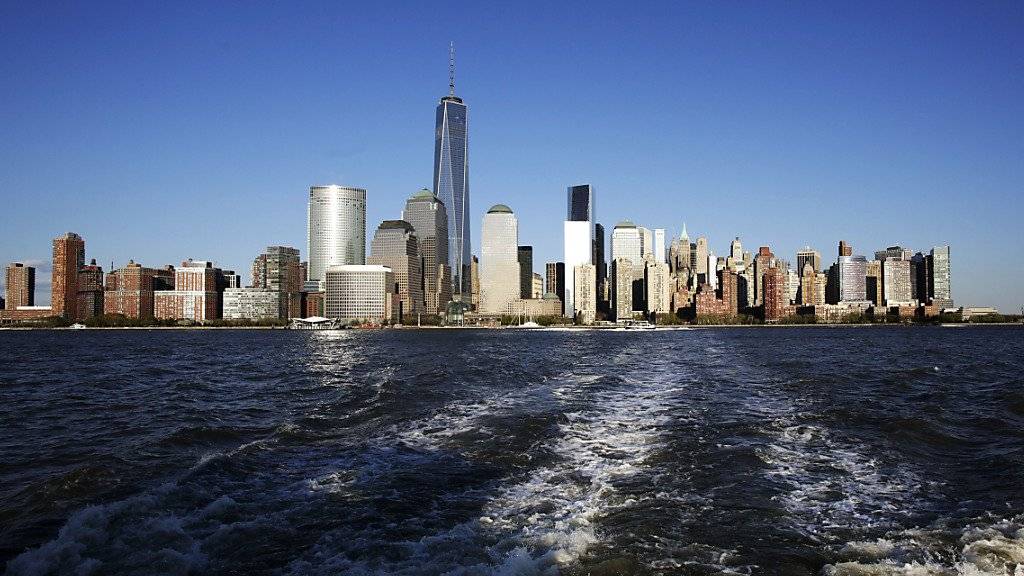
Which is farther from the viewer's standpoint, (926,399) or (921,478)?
(926,399)

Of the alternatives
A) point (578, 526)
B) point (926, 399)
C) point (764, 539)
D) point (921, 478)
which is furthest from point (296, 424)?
point (926, 399)

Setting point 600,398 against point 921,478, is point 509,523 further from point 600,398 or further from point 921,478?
point 600,398

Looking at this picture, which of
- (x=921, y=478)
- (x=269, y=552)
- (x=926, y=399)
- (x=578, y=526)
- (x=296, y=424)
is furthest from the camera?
(x=926, y=399)

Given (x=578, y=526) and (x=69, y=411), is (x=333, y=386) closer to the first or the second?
(x=69, y=411)

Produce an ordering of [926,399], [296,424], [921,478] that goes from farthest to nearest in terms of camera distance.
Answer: [926,399] < [296,424] < [921,478]

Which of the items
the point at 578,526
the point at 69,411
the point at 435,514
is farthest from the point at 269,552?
the point at 69,411

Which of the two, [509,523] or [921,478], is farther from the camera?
[921,478]
